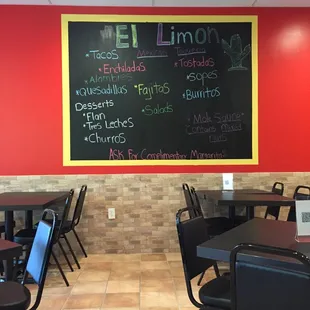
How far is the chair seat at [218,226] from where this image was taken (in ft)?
10.8

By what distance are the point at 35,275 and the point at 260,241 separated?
1.16 m

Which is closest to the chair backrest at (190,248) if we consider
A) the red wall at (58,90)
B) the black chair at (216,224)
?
the black chair at (216,224)

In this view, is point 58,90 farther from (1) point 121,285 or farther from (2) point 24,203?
(1) point 121,285

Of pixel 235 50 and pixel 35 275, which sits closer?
pixel 35 275

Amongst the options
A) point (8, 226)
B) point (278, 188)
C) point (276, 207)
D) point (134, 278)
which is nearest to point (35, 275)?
point (8, 226)

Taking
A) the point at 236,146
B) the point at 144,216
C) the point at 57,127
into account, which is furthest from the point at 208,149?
the point at 57,127

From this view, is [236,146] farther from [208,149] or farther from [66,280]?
[66,280]

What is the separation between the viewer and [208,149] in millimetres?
4297

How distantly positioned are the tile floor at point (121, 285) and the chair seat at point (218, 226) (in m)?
0.44

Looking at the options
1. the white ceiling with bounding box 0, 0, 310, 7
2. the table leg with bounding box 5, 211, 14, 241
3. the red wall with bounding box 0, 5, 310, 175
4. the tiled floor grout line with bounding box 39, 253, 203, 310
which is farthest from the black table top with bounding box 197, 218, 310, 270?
the white ceiling with bounding box 0, 0, 310, 7

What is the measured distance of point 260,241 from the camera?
5.71ft

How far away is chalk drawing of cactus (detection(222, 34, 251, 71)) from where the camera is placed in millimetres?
4289

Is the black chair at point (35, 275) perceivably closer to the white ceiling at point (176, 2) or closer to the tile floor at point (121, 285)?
the tile floor at point (121, 285)

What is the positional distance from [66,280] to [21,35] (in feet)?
8.99
